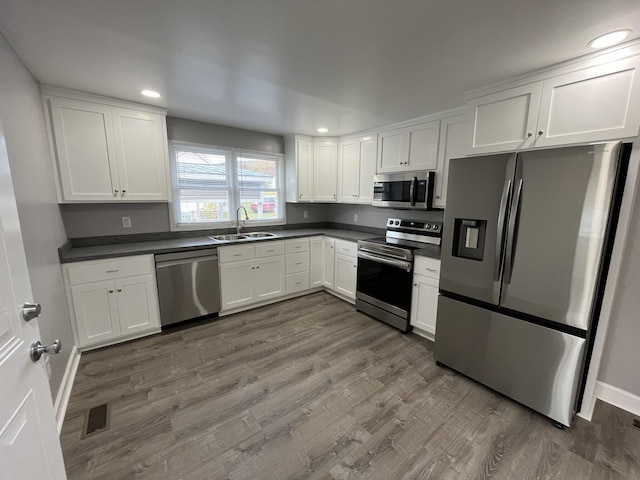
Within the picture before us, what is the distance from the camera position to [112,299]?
2.61m

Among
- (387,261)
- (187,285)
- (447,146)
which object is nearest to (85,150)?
(187,285)

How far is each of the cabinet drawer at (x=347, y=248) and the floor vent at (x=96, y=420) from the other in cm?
281

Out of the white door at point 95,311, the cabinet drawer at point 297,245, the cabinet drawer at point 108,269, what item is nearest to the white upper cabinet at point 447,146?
the cabinet drawer at point 297,245

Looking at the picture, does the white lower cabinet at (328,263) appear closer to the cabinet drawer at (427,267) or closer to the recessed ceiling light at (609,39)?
the cabinet drawer at (427,267)

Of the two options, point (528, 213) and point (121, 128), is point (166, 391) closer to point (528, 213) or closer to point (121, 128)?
point (121, 128)

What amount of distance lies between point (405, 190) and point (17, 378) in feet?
10.6

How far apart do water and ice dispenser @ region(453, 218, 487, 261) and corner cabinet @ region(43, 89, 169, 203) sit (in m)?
3.04

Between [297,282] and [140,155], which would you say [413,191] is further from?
[140,155]

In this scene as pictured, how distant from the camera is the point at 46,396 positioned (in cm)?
109

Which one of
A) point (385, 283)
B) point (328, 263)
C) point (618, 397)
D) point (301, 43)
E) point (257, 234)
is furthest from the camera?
point (328, 263)

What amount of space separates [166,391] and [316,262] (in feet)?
8.07

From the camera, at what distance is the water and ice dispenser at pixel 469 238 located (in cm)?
210

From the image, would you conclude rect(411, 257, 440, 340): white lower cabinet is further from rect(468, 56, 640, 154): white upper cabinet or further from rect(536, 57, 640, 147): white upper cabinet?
rect(536, 57, 640, 147): white upper cabinet

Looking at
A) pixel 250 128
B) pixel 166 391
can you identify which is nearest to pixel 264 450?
pixel 166 391
